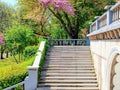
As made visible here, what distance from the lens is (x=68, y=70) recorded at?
20.2m

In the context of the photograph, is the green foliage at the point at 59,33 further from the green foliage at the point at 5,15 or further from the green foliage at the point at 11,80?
the green foliage at the point at 5,15

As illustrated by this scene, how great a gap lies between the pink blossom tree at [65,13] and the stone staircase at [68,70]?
6312mm

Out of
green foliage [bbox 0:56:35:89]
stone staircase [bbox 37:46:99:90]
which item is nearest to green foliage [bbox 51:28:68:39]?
stone staircase [bbox 37:46:99:90]

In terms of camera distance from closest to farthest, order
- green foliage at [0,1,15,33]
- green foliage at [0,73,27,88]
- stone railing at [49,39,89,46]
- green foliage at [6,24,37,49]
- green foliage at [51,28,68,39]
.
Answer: green foliage at [0,73,27,88]
green foliage at [6,24,37,49]
stone railing at [49,39,89,46]
green foliage at [51,28,68,39]
green foliage at [0,1,15,33]

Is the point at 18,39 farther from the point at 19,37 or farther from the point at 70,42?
the point at 70,42

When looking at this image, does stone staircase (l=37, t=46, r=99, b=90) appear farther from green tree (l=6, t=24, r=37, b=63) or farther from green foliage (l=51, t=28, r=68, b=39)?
green foliage (l=51, t=28, r=68, b=39)

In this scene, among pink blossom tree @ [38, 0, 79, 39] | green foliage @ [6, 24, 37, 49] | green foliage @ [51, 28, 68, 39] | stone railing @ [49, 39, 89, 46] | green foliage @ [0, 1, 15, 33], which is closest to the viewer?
green foliage @ [6, 24, 37, 49]

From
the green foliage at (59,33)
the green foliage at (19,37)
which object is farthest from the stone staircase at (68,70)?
the green foliage at (59,33)

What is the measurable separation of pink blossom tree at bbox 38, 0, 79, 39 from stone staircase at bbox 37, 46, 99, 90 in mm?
6312

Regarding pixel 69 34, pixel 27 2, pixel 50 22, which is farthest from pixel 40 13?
pixel 50 22

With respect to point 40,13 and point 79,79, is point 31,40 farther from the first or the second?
point 79,79

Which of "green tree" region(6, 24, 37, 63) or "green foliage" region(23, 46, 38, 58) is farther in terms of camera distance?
"green tree" region(6, 24, 37, 63)

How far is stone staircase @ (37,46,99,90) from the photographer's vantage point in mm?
18141

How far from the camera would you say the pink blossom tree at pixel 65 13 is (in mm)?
29688
